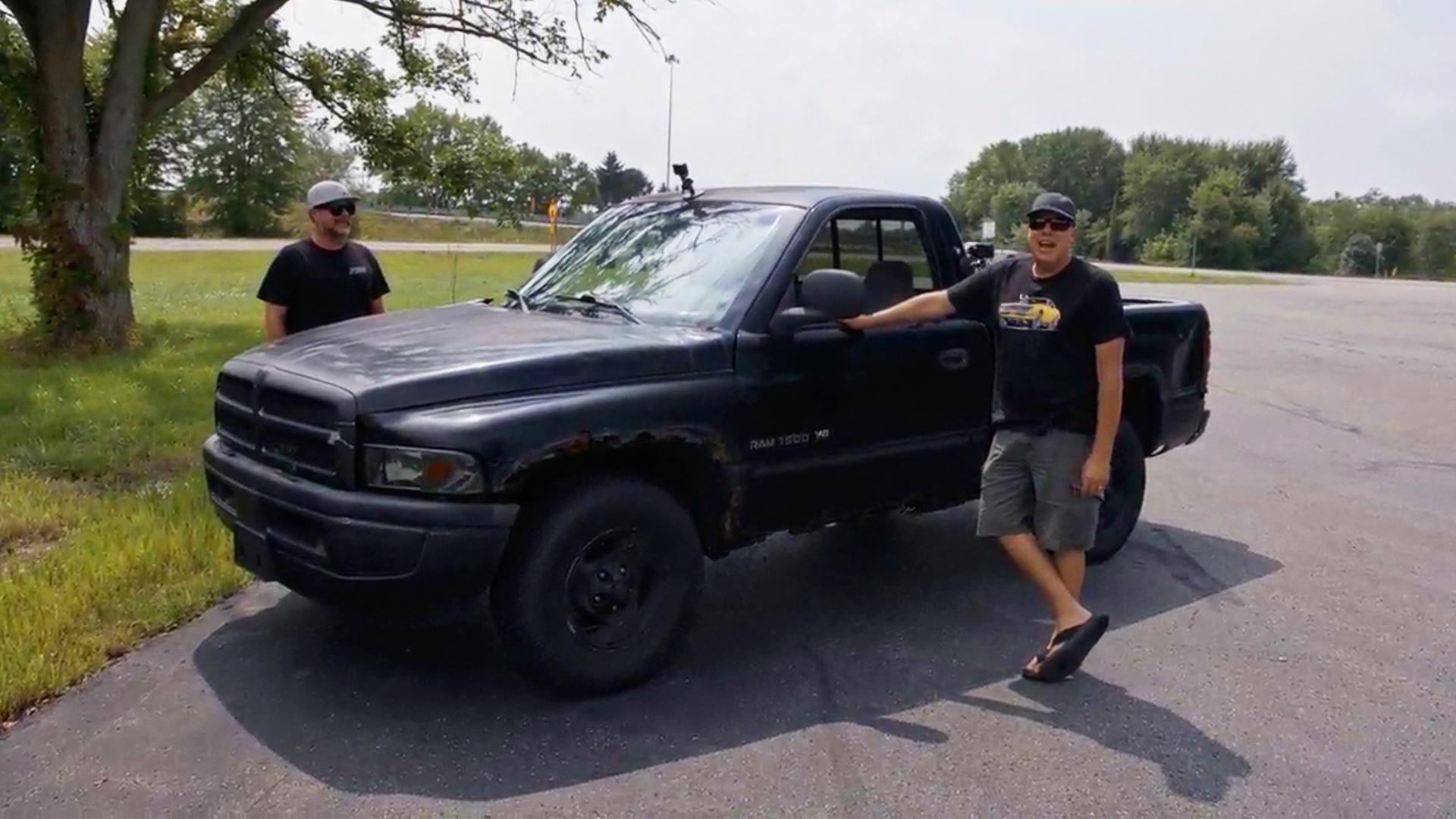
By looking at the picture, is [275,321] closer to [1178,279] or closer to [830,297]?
[830,297]

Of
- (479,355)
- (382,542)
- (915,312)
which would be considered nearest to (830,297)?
(915,312)

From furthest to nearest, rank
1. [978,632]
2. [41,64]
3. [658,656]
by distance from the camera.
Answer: [41,64]
[978,632]
[658,656]

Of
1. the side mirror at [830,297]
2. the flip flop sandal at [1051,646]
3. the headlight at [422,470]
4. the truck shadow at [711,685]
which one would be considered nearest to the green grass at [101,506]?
the truck shadow at [711,685]

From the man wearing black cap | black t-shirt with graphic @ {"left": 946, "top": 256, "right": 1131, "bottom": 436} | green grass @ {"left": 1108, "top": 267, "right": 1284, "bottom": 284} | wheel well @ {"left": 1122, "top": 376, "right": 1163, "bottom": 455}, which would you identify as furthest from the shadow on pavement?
green grass @ {"left": 1108, "top": 267, "right": 1284, "bottom": 284}

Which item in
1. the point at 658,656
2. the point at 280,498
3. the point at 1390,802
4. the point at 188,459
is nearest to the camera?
the point at 1390,802

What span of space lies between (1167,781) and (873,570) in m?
2.34

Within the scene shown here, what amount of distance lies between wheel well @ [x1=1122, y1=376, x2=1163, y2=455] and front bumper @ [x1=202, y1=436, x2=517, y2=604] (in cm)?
362

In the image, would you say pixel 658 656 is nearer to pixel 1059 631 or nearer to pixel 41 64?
pixel 1059 631

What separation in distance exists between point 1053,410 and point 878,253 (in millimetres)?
1269

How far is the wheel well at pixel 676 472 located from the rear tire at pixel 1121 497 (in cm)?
227

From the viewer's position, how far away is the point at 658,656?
4.41 metres

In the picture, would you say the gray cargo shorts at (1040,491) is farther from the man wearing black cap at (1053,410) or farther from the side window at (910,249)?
the side window at (910,249)

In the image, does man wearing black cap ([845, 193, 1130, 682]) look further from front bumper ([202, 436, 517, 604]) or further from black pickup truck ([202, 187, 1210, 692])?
front bumper ([202, 436, 517, 604])

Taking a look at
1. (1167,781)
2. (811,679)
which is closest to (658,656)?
(811,679)
